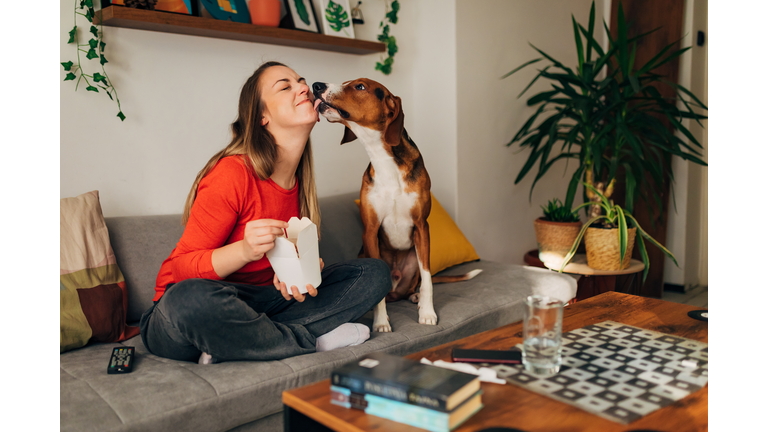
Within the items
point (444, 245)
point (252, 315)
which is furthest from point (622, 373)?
point (444, 245)

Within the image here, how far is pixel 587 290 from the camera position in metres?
2.66

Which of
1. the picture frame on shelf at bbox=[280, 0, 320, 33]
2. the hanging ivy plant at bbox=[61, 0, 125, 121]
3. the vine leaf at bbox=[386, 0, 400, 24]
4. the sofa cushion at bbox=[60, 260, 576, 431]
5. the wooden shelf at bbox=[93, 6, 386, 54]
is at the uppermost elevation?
the vine leaf at bbox=[386, 0, 400, 24]

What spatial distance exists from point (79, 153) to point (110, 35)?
450 millimetres

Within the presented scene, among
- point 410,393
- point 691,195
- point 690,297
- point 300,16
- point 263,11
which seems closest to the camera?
point 410,393

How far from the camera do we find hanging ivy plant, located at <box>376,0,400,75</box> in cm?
279

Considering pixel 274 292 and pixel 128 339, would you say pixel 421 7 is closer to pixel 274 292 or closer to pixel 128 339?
pixel 274 292

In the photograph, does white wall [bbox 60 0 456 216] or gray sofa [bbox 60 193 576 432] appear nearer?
gray sofa [bbox 60 193 576 432]

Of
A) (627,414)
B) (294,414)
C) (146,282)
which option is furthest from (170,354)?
(627,414)

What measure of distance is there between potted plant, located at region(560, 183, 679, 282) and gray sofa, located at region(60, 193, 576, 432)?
354 millimetres

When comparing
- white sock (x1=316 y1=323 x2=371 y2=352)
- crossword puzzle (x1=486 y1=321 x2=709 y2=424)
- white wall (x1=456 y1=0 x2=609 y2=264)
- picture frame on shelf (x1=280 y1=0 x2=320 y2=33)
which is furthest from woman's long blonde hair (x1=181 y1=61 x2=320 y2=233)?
white wall (x1=456 y1=0 x2=609 y2=264)

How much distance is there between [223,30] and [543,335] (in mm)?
1716

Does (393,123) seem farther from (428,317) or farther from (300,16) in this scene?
(300,16)

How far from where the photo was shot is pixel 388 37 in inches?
111

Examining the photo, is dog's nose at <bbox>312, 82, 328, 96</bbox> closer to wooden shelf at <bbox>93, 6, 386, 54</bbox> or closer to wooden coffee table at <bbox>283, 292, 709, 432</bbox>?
wooden shelf at <bbox>93, 6, 386, 54</bbox>
